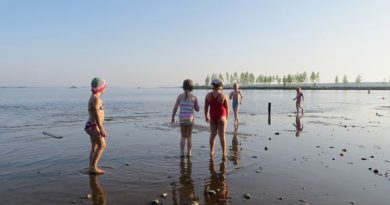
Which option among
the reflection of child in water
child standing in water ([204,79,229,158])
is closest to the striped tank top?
child standing in water ([204,79,229,158])

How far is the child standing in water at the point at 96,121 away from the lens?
8.20m

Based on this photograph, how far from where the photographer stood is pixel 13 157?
423 inches

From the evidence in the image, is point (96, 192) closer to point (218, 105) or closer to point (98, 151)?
point (98, 151)

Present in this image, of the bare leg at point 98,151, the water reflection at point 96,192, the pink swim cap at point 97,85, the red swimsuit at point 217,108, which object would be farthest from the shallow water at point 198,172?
the pink swim cap at point 97,85

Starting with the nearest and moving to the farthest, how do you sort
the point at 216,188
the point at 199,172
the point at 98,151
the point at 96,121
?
1. the point at 216,188
2. the point at 96,121
3. the point at 98,151
4. the point at 199,172

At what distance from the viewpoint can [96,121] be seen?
825 cm

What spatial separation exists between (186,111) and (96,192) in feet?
12.4

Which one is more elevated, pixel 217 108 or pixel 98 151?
pixel 217 108

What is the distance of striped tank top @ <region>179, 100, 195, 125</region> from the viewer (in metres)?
10.0

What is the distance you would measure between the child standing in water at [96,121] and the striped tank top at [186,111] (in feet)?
7.98

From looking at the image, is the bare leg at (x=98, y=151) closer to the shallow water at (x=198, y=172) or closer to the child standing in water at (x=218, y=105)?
the shallow water at (x=198, y=172)

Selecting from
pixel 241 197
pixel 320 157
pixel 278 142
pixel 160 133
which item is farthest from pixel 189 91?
pixel 160 133

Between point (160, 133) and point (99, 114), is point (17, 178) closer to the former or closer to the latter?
point (99, 114)

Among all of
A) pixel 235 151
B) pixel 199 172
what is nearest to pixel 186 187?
pixel 199 172
